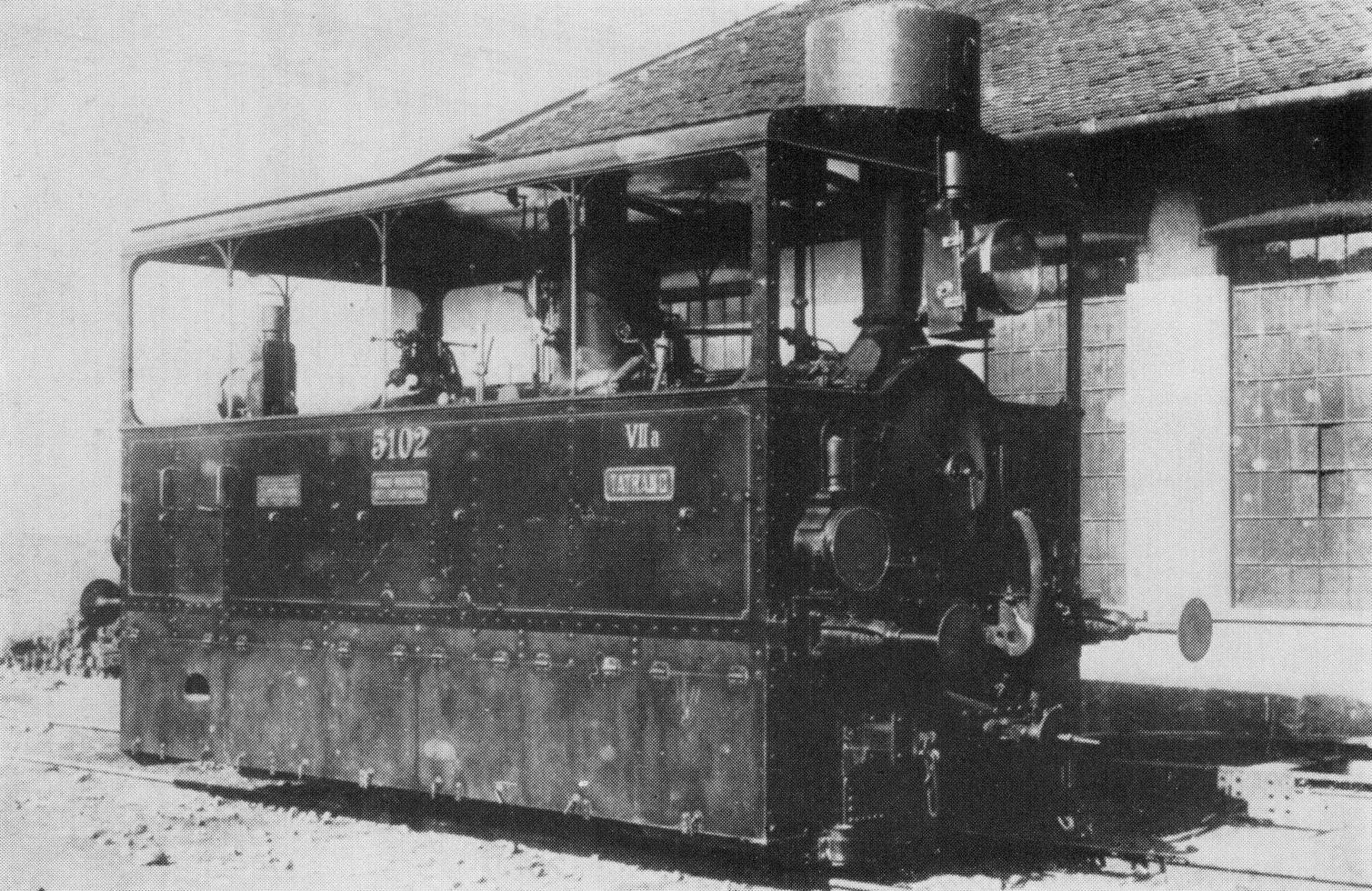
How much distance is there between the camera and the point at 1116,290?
10.9m

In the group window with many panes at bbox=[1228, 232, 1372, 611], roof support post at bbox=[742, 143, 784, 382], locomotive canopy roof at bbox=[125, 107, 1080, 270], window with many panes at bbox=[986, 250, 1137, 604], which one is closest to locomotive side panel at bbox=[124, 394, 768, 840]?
roof support post at bbox=[742, 143, 784, 382]

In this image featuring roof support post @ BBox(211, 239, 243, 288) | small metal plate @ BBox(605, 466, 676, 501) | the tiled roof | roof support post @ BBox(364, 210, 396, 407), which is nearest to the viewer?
small metal plate @ BBox(605, 466, 676, 501)

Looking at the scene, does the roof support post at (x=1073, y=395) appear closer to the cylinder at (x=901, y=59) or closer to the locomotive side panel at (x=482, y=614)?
the cylinder at (x=901, y=59)

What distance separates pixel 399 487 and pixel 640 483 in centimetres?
180

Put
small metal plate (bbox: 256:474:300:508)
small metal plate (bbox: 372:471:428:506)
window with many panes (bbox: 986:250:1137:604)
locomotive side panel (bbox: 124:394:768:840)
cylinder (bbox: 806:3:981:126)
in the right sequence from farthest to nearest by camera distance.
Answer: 1. window with many panes (bbox: 986:250:1137:604)
2. small metal plate (bbox: 256:474:300:508)
3. small metal plate (bbox: 372:471:428:506)
4. cylinder (bbox: 806:3:981:126)
5. locomotive side panel (bbox: 124:394:768:840)

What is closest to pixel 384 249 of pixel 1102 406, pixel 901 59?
pixel 901 59

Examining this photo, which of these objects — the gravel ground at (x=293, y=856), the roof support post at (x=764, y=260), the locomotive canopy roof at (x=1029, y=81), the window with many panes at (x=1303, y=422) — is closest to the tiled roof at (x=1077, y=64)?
the locomotive canopy roof at (x=1029, y=81)

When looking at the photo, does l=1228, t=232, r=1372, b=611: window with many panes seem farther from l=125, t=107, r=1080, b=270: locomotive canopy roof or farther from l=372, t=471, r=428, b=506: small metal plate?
l=372, t=471, r=428, b=506: small metal plate

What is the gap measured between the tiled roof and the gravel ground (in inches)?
141

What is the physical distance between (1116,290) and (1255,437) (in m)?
1.40

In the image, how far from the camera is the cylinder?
7609 millimetres

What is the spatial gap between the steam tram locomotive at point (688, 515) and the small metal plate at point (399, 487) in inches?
0.7

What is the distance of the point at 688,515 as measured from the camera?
266 inches

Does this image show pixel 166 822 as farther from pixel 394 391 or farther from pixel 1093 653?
pixel 1093 653
